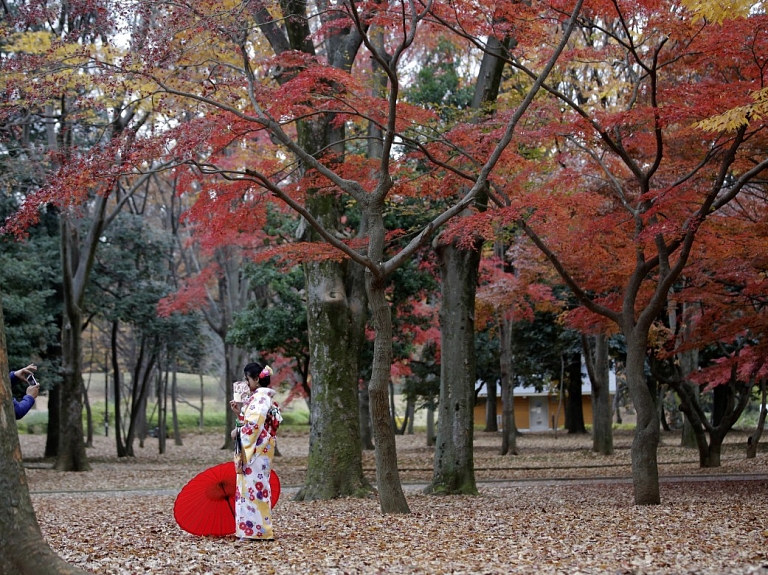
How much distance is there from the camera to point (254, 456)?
22.2 ft

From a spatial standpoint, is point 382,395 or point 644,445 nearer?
Answer: point 382,395

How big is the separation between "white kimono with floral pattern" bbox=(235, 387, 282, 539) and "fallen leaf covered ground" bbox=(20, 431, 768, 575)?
0.19 metres

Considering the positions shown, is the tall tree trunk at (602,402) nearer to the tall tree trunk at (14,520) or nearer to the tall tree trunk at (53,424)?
the tall tree trunk at (53,424)

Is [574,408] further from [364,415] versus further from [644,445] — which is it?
[644,445]

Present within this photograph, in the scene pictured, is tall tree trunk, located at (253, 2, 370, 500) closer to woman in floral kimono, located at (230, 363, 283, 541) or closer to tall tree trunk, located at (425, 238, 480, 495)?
tall tree trunk, located at (425, 238, 480, 495)

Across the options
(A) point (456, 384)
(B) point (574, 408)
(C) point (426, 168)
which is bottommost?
(B) point (574, 408)

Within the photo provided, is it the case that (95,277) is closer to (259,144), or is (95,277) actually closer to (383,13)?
(259,144)

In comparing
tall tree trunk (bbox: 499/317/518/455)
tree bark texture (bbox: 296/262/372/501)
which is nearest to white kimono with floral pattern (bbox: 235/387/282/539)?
tree bark texture (bbox: 296/262/372/501)

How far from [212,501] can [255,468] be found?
0.50m

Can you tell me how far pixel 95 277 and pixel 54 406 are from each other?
3.93m

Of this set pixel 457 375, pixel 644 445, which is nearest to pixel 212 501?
pixel 644 445

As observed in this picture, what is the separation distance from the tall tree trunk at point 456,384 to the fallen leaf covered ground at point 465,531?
52cm

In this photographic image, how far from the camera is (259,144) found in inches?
770

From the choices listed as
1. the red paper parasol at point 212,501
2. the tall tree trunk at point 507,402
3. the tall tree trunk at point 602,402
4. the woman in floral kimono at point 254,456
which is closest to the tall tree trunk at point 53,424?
the tall tree trunk at point 507,402
